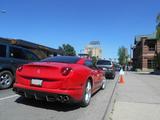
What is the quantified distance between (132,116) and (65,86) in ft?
6.05

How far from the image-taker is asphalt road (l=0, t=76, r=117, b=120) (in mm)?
6547

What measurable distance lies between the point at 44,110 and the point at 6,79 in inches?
159

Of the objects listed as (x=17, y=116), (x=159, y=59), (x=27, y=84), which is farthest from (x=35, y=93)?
(x=159, y=59)

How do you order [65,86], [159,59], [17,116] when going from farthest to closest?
[159,59]
[65,86]
[17,116]

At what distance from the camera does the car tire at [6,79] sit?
1056cm

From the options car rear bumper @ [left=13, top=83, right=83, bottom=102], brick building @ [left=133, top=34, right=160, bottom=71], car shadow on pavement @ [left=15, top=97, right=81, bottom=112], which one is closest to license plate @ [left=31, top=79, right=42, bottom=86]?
car rear bumper @ [left=13, top=83, right=83, bottom=102]

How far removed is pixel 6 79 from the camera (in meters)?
10.8

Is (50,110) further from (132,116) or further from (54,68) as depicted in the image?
(132,116)

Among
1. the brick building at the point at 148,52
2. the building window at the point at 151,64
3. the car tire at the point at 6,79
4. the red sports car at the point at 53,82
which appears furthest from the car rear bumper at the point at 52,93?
the building window at the point at 151,64

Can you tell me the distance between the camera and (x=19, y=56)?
11539 millimetres

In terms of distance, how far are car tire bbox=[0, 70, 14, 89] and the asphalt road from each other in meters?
1.84

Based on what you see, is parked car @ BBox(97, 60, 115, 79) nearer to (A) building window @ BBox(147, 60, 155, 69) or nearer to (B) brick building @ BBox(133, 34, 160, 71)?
(B) brick building @ BBox(133, 34, 160, 71)

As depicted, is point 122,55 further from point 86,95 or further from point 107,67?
point 86,95

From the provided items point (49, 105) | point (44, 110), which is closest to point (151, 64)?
point (49, 105)
